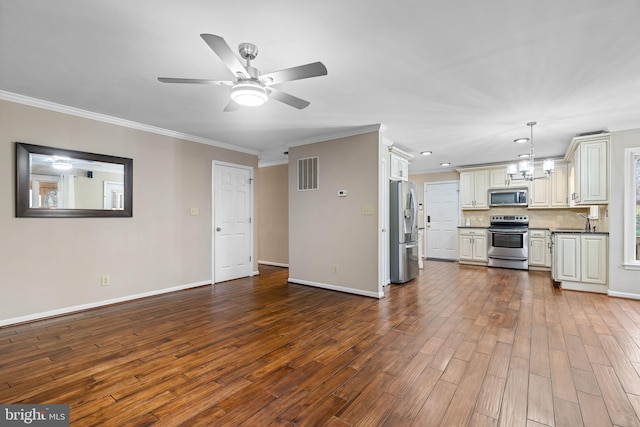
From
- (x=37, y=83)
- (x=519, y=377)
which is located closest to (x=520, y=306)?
(x=519, y=377)

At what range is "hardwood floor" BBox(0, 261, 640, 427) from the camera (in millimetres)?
→ 1758

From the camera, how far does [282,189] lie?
6871mm

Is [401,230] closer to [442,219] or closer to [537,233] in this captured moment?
[442,219]

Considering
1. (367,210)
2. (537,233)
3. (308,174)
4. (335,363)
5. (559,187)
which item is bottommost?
(335,363)

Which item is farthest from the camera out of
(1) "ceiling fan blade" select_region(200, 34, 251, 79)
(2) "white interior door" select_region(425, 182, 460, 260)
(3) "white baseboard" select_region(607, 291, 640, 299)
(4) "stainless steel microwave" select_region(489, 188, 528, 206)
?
(2) "white interior door" select_region(425, 182, 460, 260)

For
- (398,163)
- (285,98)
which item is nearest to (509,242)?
(398,163)

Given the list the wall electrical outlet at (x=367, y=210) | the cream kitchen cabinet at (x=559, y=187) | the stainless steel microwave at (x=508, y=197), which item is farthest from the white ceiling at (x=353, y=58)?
the stainless steel microwave at (x=508, y=197)

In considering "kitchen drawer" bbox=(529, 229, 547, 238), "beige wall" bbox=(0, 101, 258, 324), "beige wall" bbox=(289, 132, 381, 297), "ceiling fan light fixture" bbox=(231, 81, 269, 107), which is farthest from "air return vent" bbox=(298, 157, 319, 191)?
"kitchen drawer" bbox=(529, 229, 547, 238)

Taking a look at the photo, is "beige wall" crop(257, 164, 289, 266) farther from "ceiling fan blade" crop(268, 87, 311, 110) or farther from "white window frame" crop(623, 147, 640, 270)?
"white window frame" crop(623, 147, 640, 270)

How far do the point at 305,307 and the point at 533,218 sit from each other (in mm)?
6028

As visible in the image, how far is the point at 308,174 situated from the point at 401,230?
6.14ft

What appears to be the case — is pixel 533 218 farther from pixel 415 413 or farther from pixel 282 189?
pixel 415 413

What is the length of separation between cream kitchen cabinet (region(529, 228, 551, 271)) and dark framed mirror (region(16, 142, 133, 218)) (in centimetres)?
778

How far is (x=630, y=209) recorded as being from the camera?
4.16 metres
